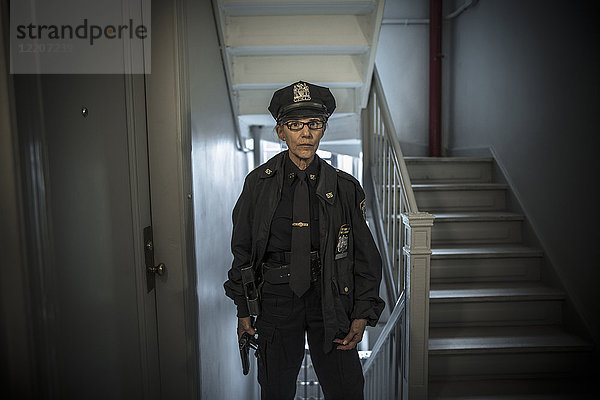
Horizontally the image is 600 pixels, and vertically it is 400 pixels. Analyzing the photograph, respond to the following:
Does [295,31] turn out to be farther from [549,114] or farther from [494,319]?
[494,319]

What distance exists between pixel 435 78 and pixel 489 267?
2.35 m

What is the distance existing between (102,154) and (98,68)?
252mm

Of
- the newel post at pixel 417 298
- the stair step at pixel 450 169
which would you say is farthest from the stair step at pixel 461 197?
the newel post at pixel 417 298

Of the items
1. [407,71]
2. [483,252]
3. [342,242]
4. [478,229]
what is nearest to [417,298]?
[342,242]

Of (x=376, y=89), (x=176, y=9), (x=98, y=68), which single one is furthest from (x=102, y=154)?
(x=376, y=89)

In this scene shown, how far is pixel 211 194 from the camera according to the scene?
196 cm

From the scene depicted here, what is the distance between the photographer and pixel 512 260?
2.55 m

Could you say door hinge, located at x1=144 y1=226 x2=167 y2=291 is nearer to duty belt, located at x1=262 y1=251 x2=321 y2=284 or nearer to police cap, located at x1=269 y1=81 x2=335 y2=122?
duty belt, located at x1=262 y1=251 x2=321 y2=284

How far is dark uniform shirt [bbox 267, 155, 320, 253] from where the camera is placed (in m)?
1.34

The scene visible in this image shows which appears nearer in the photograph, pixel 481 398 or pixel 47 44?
pixel 47 44

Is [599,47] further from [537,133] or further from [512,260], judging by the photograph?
[512,260]

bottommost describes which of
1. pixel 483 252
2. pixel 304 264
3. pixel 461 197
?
pixel 483 252

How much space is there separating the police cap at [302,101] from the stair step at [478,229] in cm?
176
